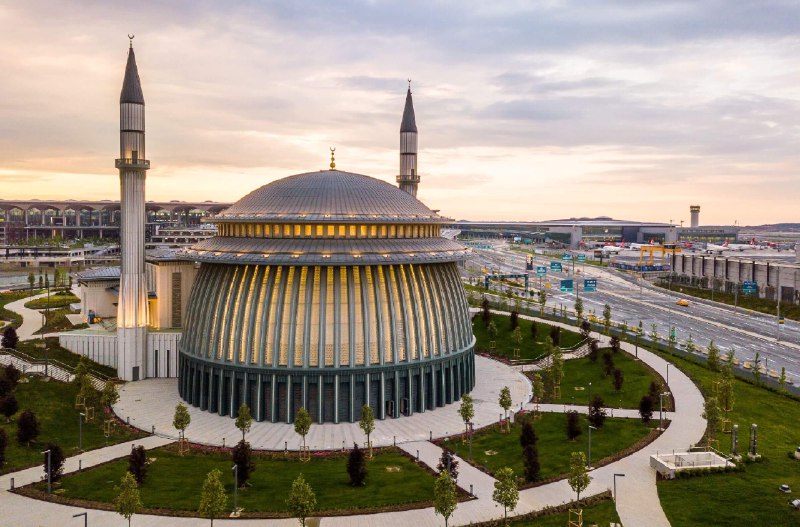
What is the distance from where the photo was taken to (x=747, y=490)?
135ft

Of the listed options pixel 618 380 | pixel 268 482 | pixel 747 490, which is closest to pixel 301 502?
pixel 268 482

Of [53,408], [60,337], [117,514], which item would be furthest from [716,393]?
[60,337]

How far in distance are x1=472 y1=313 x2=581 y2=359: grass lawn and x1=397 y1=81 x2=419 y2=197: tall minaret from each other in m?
24.9

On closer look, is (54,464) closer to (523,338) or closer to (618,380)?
(618,380)

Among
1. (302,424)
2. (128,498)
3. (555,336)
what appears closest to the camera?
(128,498)

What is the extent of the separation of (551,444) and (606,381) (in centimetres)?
2264

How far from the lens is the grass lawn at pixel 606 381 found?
63.8m

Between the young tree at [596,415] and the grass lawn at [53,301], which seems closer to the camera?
the young tree at [596,415]

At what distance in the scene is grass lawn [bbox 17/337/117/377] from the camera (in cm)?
7144

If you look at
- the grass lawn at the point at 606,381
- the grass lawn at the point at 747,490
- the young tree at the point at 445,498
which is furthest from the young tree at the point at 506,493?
the grass lawn at the point at 606,381

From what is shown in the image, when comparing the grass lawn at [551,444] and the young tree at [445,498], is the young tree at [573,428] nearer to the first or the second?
the grass lawn at [551,444]

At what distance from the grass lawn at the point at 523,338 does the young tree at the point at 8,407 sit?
58.3 metres

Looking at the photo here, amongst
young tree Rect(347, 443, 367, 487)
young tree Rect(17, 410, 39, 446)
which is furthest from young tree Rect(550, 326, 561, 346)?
Answer: young tree Rect(17, 410, 39, 446)

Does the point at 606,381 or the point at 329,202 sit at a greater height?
the point at 329,202
